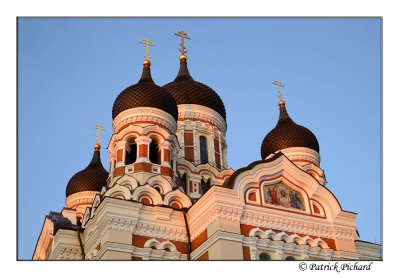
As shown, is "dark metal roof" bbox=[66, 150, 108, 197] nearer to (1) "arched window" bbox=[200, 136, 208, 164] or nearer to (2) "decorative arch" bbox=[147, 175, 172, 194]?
(1) "arched window" bbox=[200, 136, 208, 164]

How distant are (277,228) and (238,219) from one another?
1133 millimetres

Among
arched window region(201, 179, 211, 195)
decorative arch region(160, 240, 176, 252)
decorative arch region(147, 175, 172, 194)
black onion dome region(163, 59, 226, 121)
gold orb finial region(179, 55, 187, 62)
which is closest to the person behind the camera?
decorative arch region(160, 240, 176, 252)

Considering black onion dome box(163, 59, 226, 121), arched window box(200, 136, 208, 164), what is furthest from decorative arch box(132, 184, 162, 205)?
black onion dome box(163, 59, 226, 121)

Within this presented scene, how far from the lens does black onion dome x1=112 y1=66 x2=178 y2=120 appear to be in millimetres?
16938

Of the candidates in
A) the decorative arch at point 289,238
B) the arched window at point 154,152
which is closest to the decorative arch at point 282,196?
the decorative arch at point 289,238

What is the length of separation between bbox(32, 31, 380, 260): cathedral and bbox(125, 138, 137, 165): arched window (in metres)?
0.03

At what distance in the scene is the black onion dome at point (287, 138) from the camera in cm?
1998

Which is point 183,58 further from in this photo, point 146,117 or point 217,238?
point 217,238

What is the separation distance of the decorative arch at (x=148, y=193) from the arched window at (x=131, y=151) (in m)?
1.93

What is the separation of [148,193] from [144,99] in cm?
337

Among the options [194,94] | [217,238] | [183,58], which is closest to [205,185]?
[194,94]

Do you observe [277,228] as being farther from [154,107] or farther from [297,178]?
[154,107]

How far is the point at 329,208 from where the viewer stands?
47.8 ft
